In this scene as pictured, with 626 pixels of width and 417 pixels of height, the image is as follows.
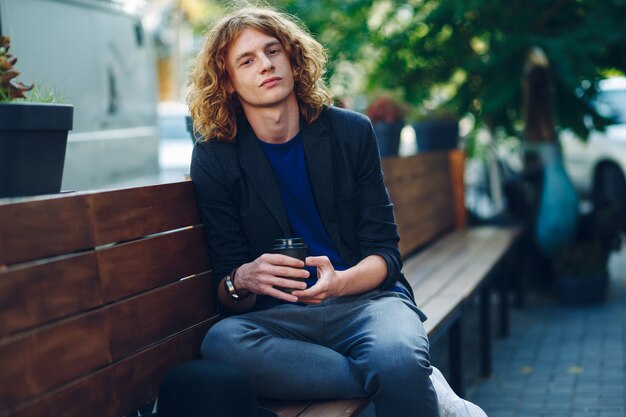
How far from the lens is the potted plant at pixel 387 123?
677cm

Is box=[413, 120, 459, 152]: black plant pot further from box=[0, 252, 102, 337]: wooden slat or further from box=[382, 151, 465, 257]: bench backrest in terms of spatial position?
box=[0, 252, 102, 337]: wooden slat

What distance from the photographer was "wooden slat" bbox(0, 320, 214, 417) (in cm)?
250

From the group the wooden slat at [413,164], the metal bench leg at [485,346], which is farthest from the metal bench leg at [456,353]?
the wooden slat at [413,164]

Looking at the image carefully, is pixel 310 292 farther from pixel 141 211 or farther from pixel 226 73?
pixel 226 73

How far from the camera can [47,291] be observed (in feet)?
8.25

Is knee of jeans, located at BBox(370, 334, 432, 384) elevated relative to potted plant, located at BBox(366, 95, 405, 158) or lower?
lower

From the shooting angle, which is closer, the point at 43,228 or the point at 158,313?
the point at 43,228

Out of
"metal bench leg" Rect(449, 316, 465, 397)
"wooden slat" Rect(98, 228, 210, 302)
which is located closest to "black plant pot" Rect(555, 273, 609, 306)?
"metal bench leg" Rect(449, 316, 465, 397)

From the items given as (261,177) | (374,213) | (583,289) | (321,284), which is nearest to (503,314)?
(583,289)

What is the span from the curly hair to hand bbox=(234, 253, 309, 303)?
55cm

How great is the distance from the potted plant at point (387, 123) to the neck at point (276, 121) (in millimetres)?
3189

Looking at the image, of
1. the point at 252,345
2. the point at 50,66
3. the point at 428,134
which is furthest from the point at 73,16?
the point at 252,345

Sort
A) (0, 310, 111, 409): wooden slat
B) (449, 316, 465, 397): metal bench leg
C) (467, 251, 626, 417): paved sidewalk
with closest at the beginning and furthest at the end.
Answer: (0, 310, 111, 409): wooden slat
(449, 316, 465, 397): metal bench leg
(467, 251, 626, 417): paved sidewalk

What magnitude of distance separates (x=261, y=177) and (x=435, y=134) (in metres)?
5.03
